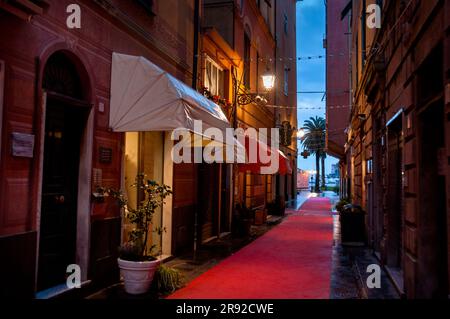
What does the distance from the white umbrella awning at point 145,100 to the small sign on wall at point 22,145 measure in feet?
6.19

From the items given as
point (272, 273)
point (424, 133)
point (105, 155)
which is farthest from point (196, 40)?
point (424, 133)

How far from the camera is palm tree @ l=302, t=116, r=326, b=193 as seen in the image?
188 feet

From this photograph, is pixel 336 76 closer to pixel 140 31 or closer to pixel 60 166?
pixel 140 31

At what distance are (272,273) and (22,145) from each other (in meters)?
5.27

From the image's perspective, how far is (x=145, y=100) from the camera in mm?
6953

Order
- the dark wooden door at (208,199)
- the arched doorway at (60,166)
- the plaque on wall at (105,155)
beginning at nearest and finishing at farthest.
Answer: the arched doorway at (60,166), the plaque on wall at (105,155), the dark wooden door at (208,199)

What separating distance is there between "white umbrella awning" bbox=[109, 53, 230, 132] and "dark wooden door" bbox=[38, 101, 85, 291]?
0.71 metres

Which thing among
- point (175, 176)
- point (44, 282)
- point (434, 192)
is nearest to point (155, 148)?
point (175, 176)

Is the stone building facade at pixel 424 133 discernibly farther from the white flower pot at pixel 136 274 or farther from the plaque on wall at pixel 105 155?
the plaque on wall at pixel 105 155

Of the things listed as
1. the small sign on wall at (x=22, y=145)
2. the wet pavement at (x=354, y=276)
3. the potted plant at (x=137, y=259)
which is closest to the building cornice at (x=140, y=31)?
the small sign on wall at (x=22, y=145)

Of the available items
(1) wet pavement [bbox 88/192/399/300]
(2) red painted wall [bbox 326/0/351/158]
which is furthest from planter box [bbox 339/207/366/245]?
(2) red painted wall [bbox 326/0/351/158]

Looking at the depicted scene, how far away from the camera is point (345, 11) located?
73.8ft

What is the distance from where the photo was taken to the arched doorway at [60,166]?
601 centimetres

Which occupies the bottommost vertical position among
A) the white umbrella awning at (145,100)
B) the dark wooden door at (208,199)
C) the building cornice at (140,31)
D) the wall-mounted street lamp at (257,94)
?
the dark wooden door at (208,199)
